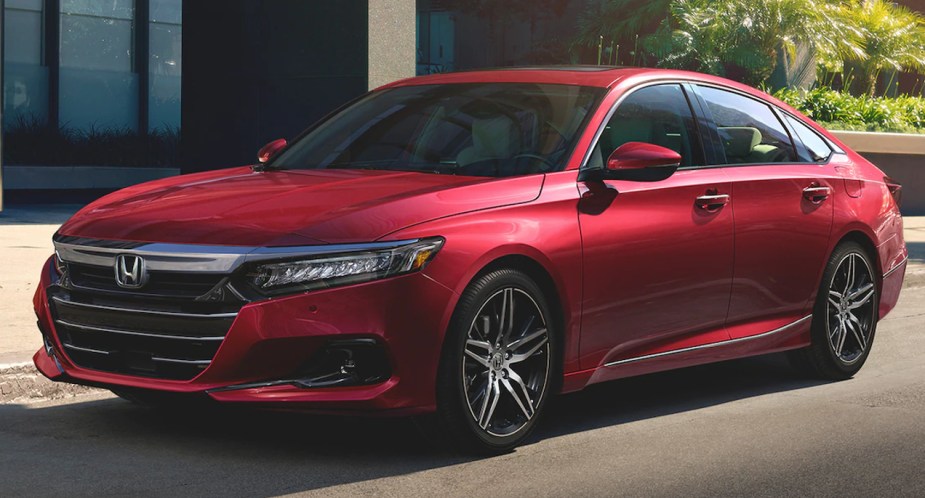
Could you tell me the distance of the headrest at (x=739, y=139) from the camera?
25.0 ft

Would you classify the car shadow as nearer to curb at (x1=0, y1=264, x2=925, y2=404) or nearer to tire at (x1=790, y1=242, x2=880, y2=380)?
curb at (x1=0, y1=264, x2=925, y2=404)

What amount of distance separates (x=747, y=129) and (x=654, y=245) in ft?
4.80

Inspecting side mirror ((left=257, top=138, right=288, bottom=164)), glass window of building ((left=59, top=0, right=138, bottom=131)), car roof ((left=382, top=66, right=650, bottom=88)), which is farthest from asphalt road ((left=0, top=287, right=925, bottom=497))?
glass window of building ((left=59, top=0, right=138, bottom=131))

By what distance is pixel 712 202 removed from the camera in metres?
7.15

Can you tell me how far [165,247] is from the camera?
5633mm

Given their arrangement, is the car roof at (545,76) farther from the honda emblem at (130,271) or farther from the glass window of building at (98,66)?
the glass window of building at (98,66)

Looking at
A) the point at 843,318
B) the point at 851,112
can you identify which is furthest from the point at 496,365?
the point at 851,112

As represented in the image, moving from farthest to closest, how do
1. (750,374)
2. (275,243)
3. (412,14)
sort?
(412,14)
(750,374)
(275,243)

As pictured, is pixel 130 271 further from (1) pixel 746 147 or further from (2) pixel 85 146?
(2) pixel 85 146

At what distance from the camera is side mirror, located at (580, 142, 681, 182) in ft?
21.3

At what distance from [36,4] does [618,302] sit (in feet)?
61.6

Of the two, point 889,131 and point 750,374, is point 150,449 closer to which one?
point 750,374

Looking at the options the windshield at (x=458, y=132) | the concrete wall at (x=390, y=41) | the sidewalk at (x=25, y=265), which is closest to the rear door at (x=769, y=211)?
the windshield at (x=458, y=132)

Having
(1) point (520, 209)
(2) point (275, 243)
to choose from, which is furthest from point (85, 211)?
(1) point (520, 209)
